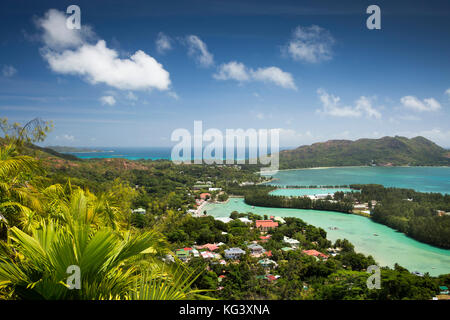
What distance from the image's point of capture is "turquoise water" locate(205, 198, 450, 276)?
9.15 metres

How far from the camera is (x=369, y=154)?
183 ft

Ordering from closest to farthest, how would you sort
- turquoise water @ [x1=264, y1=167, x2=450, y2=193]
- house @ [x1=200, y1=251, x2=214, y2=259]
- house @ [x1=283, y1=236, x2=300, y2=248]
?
house @ [x1=200, y1=251, x2=214, y2=259], house @ [x1=283, y1=236, x2=300, y2=248], turquoise water @ [x1=264, y1=167, x2=450, y2=193]

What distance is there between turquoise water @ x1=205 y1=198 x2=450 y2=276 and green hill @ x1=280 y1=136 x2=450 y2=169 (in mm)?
31201

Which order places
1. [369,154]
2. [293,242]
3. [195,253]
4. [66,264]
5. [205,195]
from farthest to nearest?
[369,154]
[205,195]
[293,242]
[195,253]
[66,264]

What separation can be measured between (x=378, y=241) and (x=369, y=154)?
50947 millimetres

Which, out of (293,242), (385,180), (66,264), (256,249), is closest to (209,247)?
(256,249)

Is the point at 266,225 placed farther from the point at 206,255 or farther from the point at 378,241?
the point at 206,255

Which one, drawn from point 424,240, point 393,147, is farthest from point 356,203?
point 393,147

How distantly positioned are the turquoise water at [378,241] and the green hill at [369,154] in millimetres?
31201

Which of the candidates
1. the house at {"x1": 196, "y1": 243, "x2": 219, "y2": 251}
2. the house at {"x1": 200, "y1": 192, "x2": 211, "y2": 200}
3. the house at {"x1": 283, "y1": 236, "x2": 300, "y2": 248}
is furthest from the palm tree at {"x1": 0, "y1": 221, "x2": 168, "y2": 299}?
the house at {"x1": 200, "y1": 192, "x2": 211, "y2": 200}

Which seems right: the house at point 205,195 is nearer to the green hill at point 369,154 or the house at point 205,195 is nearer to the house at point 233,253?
the house at point 233,253

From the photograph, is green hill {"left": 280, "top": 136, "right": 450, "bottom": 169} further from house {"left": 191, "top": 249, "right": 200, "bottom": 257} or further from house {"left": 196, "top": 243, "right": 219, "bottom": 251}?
house {"left": 191, "top": 249, "right": 200, "bottom": 257}

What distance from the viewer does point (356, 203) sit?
67.8 feet
